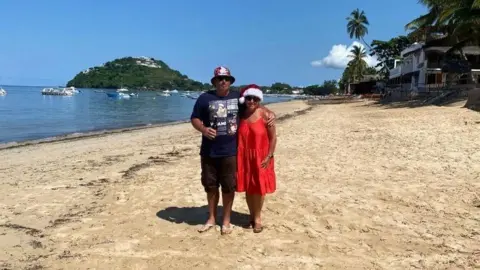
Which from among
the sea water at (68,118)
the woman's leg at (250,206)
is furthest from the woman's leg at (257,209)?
the sea water at (68,118)

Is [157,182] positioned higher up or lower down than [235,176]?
lower down

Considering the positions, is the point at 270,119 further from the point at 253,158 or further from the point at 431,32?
the point at 431,32

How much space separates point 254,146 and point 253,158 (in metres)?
0.13

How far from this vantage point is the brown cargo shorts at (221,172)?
483 cm

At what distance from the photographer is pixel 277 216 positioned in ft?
18.4

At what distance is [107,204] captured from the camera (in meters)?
6.39

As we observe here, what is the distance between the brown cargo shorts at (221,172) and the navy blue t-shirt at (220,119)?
77 millimetres

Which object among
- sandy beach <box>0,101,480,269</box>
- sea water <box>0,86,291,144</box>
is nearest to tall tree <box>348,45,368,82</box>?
sea water <box>0,86,291,144</box>

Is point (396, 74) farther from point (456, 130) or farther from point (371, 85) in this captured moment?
point (456, 130)

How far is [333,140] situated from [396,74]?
47.1 m

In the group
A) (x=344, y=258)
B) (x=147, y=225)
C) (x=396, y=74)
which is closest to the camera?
(x=344, y=258)

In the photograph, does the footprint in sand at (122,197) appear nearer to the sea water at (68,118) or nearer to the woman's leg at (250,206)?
the woman's leg at (250,206)

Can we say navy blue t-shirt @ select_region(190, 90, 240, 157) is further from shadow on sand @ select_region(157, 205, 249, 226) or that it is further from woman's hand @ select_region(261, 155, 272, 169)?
shadow on sand @ select_region(157, 205, 249, 226)

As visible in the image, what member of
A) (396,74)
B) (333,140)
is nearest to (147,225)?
(333,140)
